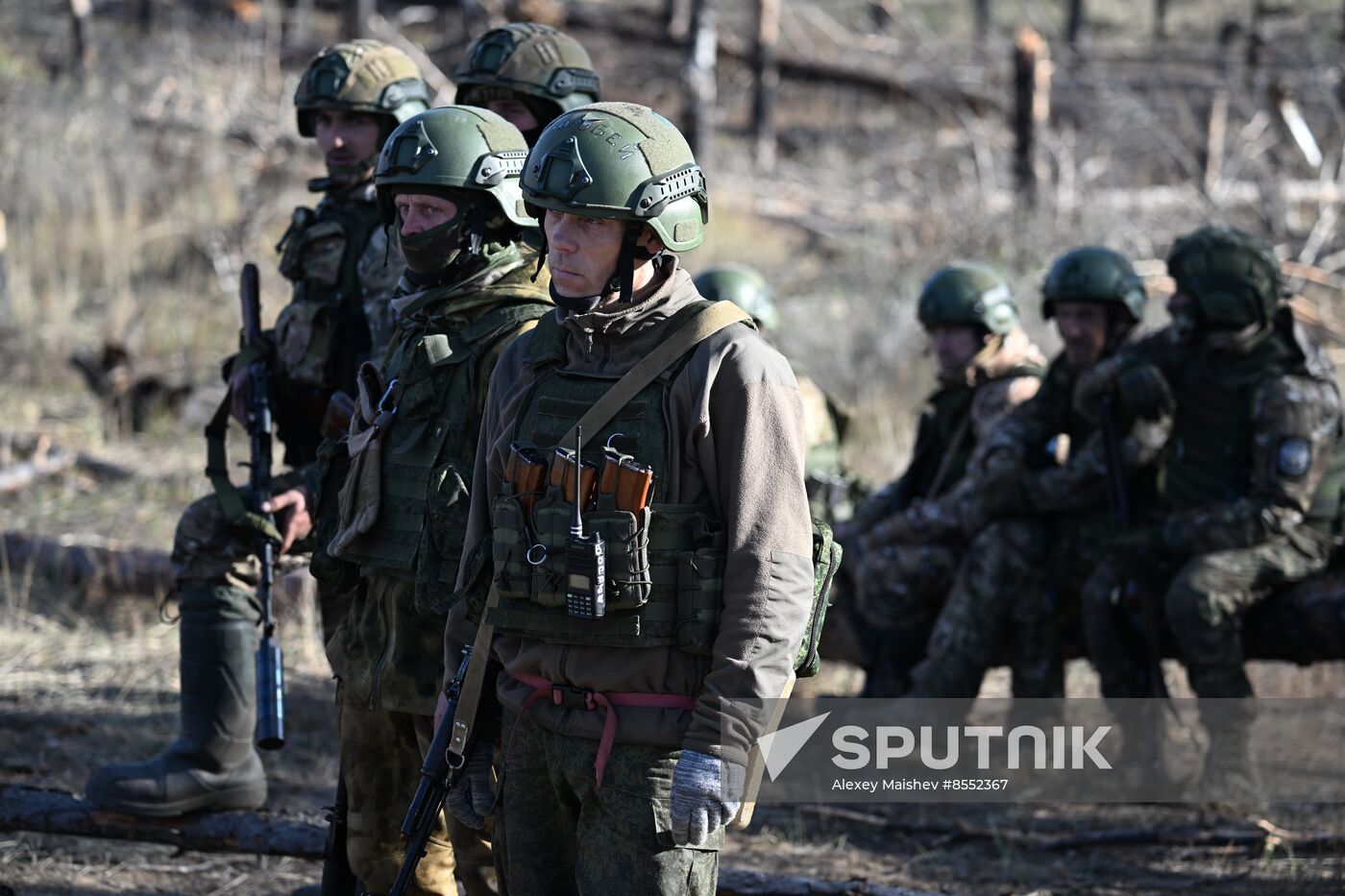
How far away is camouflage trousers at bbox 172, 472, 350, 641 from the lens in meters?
5.08

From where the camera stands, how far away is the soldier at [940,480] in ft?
21.8

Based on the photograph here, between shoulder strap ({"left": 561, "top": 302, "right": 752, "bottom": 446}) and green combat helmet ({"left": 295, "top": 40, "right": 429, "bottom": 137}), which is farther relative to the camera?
green combat helmet ({"left": 295, "top": 40, "right": 429, "bottom": 137})

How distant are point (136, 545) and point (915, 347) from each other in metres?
5.79

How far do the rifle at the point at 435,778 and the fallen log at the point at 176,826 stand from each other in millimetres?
1380

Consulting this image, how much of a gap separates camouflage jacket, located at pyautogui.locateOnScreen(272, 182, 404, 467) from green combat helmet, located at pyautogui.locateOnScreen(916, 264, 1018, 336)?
2730 millimetres

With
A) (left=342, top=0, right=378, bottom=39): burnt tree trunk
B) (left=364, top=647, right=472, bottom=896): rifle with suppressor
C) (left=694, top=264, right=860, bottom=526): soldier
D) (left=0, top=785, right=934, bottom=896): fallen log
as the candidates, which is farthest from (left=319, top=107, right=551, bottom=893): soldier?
(left=342, top=0, right=378, bottom=39): burnt tree trunk

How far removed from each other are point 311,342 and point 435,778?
1.93 meters

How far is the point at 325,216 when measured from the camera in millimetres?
4938

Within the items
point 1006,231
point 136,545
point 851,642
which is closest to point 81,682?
point 136,545

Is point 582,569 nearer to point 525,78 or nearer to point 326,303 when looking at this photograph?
point 326,303

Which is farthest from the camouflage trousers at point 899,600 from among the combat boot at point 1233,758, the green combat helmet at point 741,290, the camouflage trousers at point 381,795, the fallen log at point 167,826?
the camouflage trousers at point 381,795

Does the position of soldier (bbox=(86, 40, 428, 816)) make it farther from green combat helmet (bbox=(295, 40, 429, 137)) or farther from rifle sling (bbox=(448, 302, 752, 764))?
rifle sling (bbox=(448, 302, 752, 764))

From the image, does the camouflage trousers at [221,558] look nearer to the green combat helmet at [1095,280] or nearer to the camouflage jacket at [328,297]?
the camouflage jacket at [328,297]

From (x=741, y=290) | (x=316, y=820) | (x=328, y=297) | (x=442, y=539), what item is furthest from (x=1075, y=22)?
(x=442, y=539)
